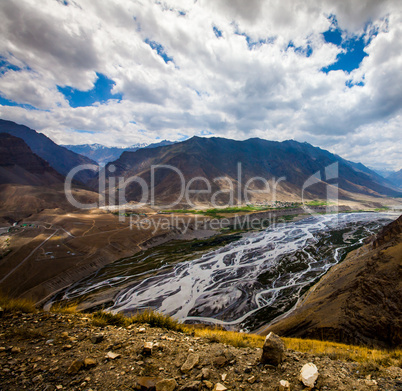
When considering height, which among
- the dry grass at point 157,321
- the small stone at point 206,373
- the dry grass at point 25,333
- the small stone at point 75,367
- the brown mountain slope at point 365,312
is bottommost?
the brown mountain slope at point 365,312

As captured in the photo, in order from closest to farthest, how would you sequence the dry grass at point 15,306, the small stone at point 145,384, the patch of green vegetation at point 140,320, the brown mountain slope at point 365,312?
the small stone at point 145,384, the dry grass at point 15,306, the patch of green vegetation at point 140,320, the brown mountain slope at point 365,312

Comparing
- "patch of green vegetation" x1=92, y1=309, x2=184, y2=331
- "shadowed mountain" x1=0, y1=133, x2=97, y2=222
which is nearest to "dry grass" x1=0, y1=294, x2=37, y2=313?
"patch of green vegetation" x1=92, y1=309, x2=184, y2=331

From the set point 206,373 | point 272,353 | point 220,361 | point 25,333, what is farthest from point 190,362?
point 25,333

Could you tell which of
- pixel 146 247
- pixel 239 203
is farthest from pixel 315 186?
pixel 146 247

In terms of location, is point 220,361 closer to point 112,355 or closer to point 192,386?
point 192,386

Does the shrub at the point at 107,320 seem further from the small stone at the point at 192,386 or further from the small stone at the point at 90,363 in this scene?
the small stone at the point at 192,386

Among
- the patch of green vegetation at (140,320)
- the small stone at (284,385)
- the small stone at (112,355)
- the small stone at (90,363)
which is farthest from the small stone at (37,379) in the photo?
the small stone at (284,385)

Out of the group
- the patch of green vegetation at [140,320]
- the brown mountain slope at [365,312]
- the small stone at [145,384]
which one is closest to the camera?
the small stone at [145,384]

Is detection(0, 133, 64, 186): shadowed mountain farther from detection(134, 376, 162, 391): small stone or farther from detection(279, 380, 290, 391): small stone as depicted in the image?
detection(279, 380, 290, 391): small stone
